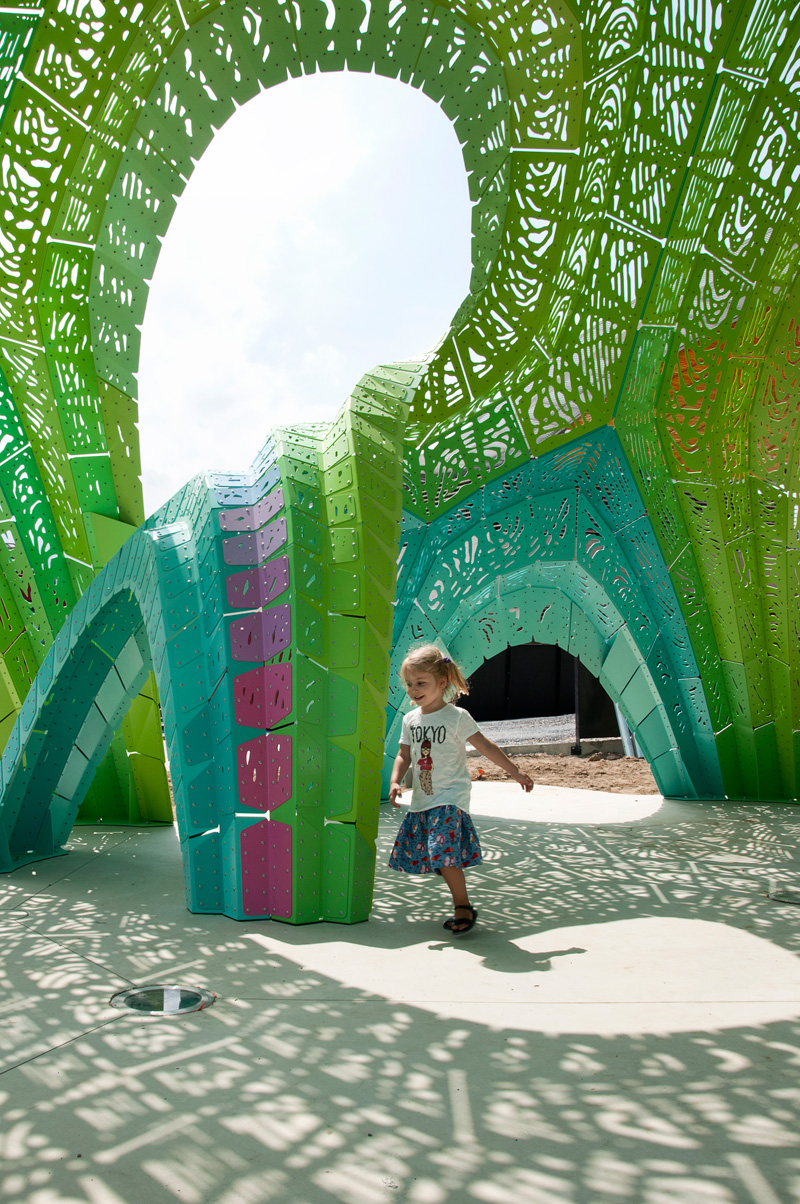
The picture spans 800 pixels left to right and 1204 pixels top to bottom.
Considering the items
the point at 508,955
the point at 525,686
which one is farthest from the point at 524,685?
the point at 508,955

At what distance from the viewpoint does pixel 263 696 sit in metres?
3.90

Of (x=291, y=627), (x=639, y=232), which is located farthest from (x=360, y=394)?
(x=639, y=232)

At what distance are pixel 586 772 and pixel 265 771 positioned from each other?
880cm

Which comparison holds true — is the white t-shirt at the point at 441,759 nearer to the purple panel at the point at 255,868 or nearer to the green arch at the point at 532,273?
the purple panel at the point at 255,868

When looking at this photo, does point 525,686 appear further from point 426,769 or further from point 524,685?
point 426,769

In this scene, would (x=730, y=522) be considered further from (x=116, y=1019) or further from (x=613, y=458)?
(x=116, y=1019)

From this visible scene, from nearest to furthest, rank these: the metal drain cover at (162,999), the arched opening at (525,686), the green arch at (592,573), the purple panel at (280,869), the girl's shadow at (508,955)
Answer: the metal drain cover at (162,999) < the girl's shadow at (508,955) < the purple panel at (280,869) < the green arch at (592,573) < the arched opening at (525,686)

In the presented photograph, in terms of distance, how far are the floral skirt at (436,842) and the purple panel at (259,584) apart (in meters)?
1.22

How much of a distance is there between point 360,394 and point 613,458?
3.84 metres

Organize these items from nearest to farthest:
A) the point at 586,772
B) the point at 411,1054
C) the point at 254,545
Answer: the point at 411,1054 → the point at 254,545 → the point at 586,772

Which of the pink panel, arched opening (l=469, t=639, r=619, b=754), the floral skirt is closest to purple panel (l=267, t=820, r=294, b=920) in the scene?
the pink panel

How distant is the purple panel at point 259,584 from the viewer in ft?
13.2

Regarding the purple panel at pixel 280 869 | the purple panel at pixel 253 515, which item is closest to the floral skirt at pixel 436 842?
the purple panel at pixel 280 869

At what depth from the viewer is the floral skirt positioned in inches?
146
